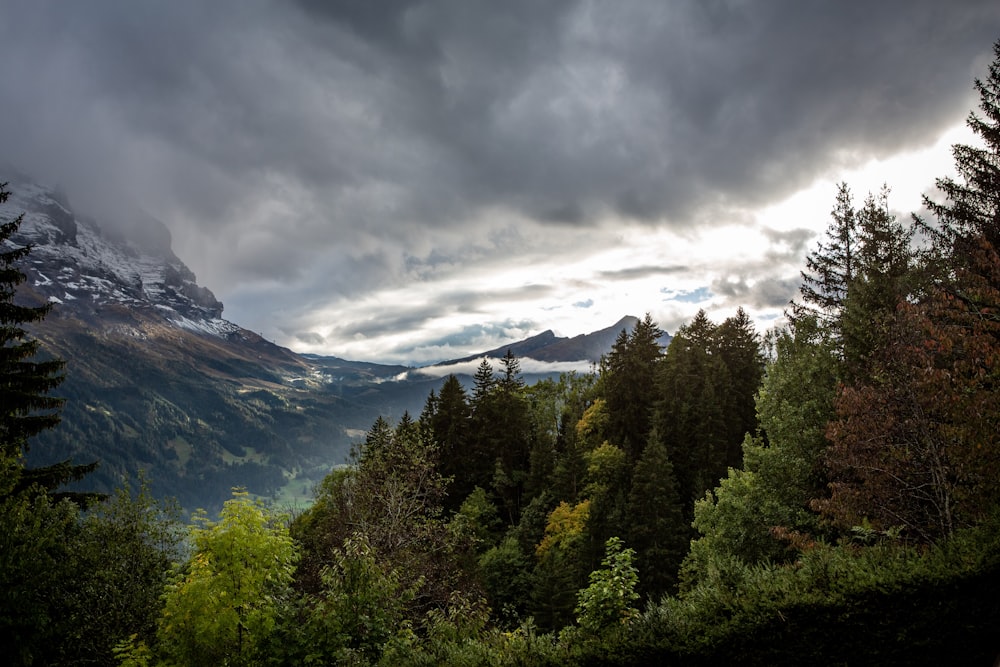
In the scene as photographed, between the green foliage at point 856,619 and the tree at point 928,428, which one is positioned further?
the tree at point 928,428

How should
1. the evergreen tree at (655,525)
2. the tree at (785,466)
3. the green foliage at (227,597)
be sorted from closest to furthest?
1. the green foliage at (227,597)
2. the tree at (785,466)
3. the evergreen tree at (655,525)

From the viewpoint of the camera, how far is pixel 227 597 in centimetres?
1047

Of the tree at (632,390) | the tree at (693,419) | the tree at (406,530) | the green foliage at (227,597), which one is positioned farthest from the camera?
the tree at (632,390)

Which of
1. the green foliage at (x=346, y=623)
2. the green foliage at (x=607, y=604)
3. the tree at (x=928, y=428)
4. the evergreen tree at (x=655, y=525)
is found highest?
the tree at (x=928, y=428)

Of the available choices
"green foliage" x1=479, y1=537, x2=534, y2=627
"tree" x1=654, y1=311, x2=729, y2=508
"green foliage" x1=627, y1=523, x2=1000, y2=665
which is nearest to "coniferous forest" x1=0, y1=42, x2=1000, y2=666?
"green foliage" x1=627, y1=523, x2=1000, y2=665

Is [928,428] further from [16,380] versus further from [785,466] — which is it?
[16,380]

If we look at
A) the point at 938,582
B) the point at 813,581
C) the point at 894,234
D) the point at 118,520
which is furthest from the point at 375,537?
the point at 894,234

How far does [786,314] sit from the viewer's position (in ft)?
102

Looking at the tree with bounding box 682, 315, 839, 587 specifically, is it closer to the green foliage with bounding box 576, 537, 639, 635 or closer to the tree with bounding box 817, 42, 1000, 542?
the tree with bounding box 817, 42, 1000, 542

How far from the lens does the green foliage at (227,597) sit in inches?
402

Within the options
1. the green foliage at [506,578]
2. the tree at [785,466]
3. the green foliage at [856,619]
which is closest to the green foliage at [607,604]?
the green foliage at [856,619]

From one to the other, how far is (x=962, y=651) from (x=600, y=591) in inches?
217

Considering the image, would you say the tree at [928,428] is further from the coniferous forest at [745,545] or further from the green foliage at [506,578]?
the green foliage at [506,578]

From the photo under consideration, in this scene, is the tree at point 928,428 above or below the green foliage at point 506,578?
above
